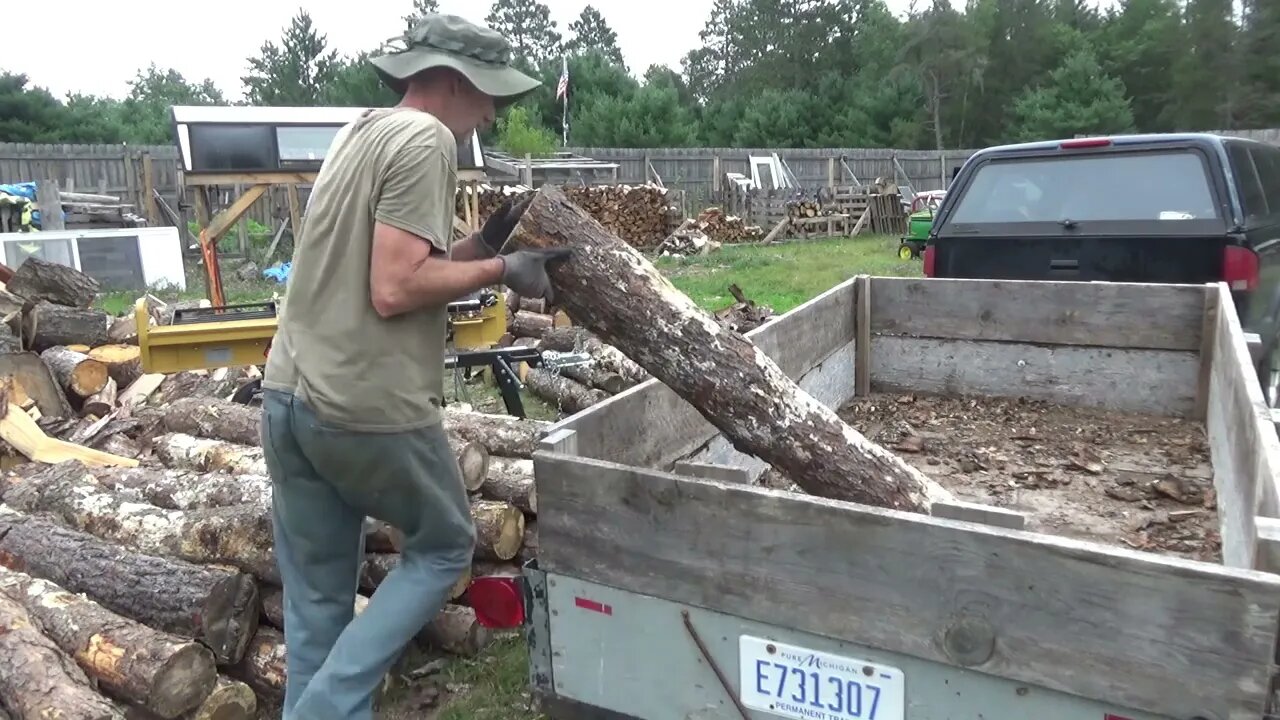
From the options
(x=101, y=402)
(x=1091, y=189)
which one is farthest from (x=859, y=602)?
(x=101, y=402)

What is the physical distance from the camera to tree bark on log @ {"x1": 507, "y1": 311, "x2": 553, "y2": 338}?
898 centimetres

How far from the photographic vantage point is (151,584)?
11.6ft

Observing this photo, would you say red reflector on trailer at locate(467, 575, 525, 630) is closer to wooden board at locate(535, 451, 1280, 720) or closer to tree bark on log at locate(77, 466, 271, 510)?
wooden board at locate(535, 451, 1280, 720)

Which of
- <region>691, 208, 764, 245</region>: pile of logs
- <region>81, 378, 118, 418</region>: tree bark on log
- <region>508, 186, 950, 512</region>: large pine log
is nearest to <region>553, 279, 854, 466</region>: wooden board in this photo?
<region>508, 186, 950, 512</region>: large pine log

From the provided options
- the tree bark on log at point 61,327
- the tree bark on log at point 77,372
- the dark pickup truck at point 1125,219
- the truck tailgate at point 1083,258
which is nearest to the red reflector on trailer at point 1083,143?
the dark pickup truck at point 1125,219

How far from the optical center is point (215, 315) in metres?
6.16

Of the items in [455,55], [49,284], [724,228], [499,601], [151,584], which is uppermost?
[455,55]

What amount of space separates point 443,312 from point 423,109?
0.53 m

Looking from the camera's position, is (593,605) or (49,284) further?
(49,284)

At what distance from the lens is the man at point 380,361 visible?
231 centimetres

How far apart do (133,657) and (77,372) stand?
4.66 meters

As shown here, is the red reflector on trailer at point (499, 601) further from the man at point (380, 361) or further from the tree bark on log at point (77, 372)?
the tree bark on log at point (77, 372)

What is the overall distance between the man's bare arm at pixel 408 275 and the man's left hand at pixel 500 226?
0.30 m

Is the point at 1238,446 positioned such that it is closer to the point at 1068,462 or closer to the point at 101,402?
the point at 1068,462
